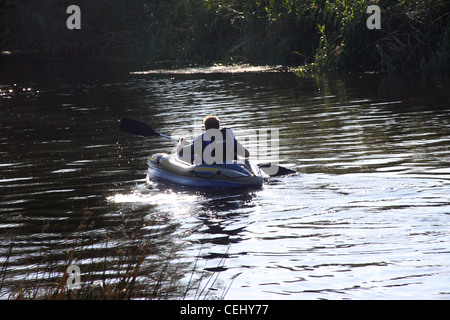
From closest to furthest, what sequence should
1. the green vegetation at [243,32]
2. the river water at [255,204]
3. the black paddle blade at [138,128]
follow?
the river water at [255,204] → the black paddle blade at [138,128] → the green vegetation at [243,32]

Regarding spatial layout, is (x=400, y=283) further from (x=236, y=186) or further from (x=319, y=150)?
(x=319, y=150)

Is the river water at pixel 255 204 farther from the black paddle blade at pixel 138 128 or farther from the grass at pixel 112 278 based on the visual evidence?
the black paddle blade at pixel 138 128

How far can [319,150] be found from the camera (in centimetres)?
1376

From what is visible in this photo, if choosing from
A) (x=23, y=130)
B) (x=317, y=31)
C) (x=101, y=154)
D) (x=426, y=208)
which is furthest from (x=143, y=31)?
(x=426, y=208)

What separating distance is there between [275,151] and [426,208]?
5.69 m

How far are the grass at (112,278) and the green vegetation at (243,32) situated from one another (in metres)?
17.7

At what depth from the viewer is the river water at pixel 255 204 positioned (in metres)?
6.84

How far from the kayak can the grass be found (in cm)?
280

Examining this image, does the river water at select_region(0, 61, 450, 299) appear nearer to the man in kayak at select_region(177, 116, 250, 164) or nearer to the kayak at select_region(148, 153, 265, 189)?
the kayak at select_region(148, 153, 265, 189)

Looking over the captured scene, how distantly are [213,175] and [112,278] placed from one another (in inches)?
182
